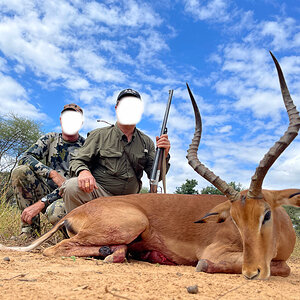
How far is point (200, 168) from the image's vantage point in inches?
175

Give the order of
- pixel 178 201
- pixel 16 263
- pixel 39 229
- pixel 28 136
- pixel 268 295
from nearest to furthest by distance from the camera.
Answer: pixel 268 295 → pixel 16 263 → pixel 178 201 → pixel 39 229 → pixel 28 136

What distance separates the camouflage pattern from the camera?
6.76m

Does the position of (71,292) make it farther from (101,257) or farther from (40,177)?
(40,177)

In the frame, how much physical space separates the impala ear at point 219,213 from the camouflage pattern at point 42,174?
3.27 meters

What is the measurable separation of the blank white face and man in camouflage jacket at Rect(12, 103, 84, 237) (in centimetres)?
6

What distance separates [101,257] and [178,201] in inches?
52.3

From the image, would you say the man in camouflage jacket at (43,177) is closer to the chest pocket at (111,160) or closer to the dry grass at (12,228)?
the dry grass at (12,228)

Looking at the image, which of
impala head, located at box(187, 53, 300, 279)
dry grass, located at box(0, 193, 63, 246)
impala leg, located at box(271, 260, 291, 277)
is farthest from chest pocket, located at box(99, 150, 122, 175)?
impala leg, located at box(271, 260, 291, 277)

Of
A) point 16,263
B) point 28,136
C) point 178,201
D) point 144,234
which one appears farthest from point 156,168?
point 28,136

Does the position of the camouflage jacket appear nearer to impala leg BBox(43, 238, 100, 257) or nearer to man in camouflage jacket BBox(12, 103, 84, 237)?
man in camouflage jacket BBox(12, 103, 84, 237)

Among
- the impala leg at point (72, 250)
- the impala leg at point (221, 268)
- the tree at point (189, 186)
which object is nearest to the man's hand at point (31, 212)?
the impala leg at point (72, 250)

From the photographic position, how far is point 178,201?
4.98 metres

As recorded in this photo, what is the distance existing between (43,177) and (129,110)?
2372 mm

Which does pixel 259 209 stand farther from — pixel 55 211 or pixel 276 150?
pixel 55 211
